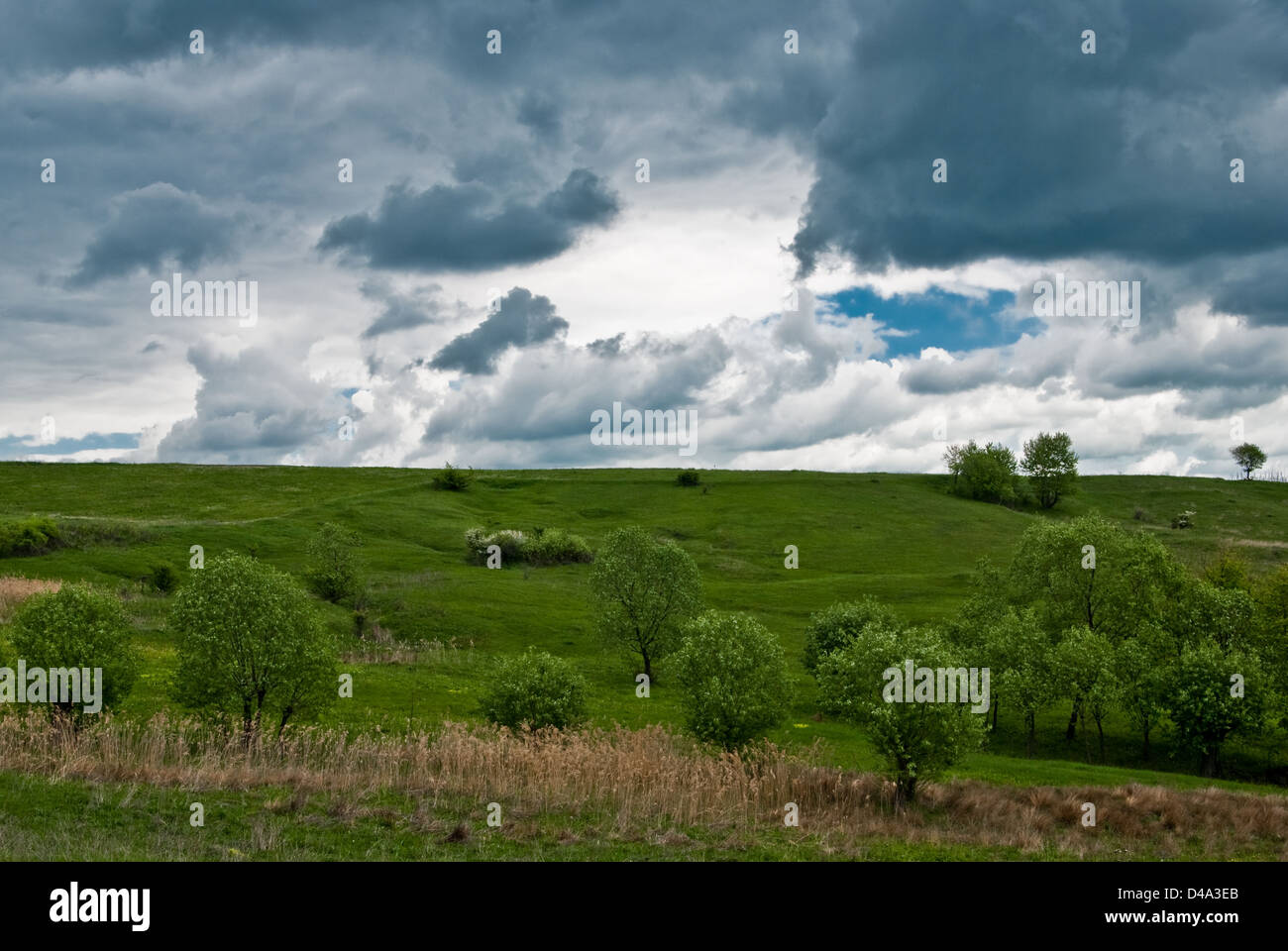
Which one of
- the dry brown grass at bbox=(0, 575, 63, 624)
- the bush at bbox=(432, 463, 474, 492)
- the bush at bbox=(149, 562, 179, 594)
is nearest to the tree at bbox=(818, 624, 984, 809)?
the dry brown grass at bbox=(0, 575, 63, 624)

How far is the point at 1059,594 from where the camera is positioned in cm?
5609

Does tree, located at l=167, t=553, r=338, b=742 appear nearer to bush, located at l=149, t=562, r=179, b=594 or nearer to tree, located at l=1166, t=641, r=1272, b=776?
bush, located at l=149, t=562, r=179, b=594

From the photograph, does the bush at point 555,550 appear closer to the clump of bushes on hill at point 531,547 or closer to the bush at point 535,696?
the clump of bushes on hill at point 531,547

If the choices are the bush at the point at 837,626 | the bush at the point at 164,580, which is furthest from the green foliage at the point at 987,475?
the bush at the point at 164,580

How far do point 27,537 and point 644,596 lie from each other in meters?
51.7

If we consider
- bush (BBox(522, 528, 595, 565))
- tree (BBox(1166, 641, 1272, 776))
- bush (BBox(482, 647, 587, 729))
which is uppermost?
bush (BBox(522, 528, 595, 565))

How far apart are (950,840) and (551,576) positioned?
214ft

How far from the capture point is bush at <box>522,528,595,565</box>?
94125 mm

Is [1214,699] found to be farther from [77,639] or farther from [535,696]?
[77,639]

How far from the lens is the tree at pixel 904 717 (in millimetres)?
28516

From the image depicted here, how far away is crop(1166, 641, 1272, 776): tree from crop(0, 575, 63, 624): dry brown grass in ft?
193
